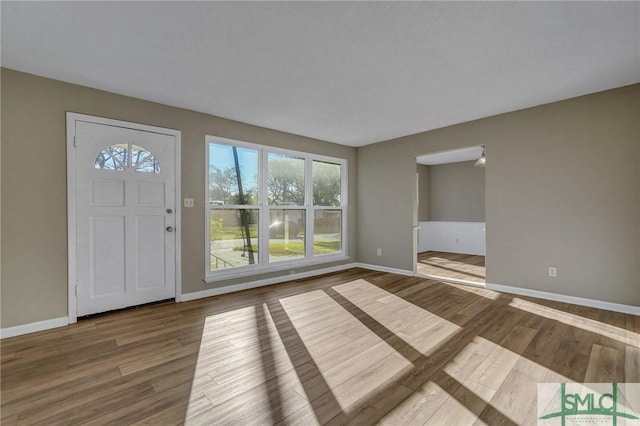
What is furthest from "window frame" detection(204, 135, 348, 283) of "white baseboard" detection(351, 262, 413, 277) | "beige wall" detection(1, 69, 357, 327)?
"beige wall" detection(1, 69, 357, 327)

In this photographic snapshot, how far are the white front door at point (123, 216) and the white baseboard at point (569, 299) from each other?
4.52 m

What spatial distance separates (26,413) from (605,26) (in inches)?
182

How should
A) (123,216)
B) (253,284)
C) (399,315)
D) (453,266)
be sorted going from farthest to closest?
(453,266) → (253,284) → (123,216) → (399,315)

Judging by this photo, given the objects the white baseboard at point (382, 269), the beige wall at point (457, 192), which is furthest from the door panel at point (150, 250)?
the beige wall at point (457, 192)

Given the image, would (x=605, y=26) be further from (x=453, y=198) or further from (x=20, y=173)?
(x=453, y=198)

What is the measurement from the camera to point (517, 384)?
6.19 ft

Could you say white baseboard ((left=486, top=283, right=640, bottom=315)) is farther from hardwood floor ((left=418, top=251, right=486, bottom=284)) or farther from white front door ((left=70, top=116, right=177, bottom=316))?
white front door ((left=70, top=116, right=177, bottom=316))

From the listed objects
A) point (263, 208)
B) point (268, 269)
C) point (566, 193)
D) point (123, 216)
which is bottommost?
point (268, 269)

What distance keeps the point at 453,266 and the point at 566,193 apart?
9.06 feet

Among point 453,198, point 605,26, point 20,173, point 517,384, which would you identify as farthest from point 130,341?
point 453,198

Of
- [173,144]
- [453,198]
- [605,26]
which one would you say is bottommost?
[453,198]

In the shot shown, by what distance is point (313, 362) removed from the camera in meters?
2.19

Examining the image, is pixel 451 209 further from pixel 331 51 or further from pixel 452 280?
pixel 331 51

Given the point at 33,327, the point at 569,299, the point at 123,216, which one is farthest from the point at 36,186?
the point at 569,299
